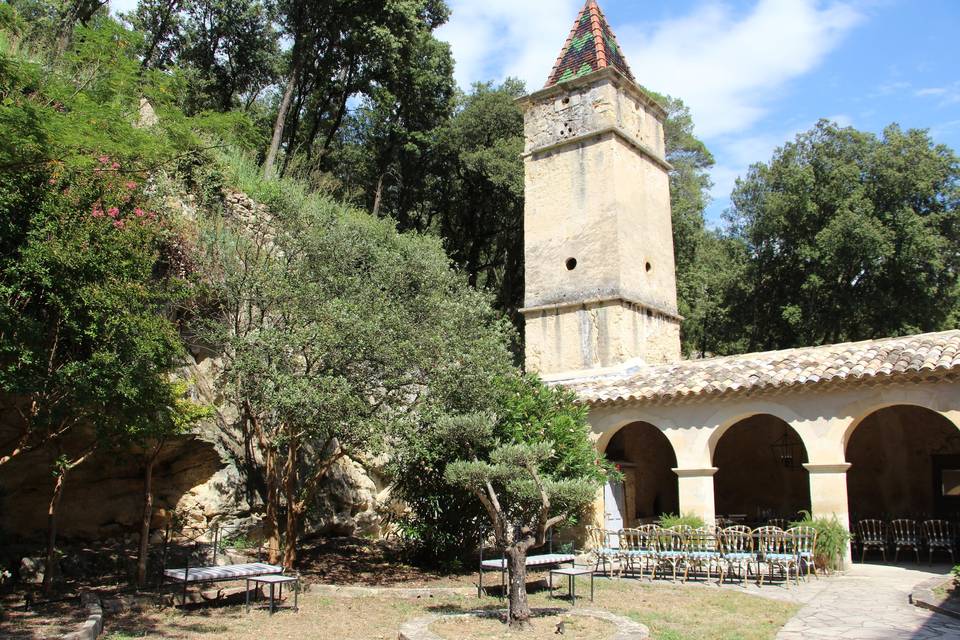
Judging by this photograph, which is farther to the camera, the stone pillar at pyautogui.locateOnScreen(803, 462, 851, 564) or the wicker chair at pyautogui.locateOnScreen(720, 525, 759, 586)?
the stone pillar at pyautogui.locateOnScreen(803, 462, 851, 564)

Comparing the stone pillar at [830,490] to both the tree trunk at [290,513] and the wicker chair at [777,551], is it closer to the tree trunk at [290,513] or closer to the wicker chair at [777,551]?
the wicker chair at [777,551]

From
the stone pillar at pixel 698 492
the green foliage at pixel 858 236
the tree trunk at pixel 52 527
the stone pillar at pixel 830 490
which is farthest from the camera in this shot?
the green foliage at pixel 858 236

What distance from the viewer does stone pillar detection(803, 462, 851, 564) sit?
1366 cm

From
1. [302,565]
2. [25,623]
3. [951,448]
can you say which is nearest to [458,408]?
[302,565]

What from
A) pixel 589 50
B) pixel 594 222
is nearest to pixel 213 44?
pixel 589 50

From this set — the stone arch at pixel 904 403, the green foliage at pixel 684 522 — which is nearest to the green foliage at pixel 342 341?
the green foliage at pixel 684 522

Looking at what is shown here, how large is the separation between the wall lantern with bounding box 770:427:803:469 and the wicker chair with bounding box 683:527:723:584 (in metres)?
5.82

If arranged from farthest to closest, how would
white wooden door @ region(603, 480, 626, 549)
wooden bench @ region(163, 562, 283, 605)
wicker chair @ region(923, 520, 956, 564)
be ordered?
white wooden door @ region(603, 480, 626, 549), wicker chair @ region(923, 520, 956, 564), wooden bench @ region(163, 562, 283, 605)

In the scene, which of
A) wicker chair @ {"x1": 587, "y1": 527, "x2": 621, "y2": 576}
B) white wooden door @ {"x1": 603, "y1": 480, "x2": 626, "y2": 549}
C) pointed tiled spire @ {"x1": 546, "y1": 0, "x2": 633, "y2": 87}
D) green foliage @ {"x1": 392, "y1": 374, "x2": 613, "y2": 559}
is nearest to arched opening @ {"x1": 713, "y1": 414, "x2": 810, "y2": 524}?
white wooden door @ {"x1": 603, "y1": 480, "x2": 626, "y2": 549}

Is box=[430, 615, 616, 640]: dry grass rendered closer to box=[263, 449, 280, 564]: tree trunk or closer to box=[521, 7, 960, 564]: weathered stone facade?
box=[263, 449, 280, 564]: tree trunk

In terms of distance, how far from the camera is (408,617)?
Result: 940 cm

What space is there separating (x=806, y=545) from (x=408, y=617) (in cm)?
707

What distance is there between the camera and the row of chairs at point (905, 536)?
14320 millimetres

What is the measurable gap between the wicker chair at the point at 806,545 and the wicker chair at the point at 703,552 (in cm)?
125
